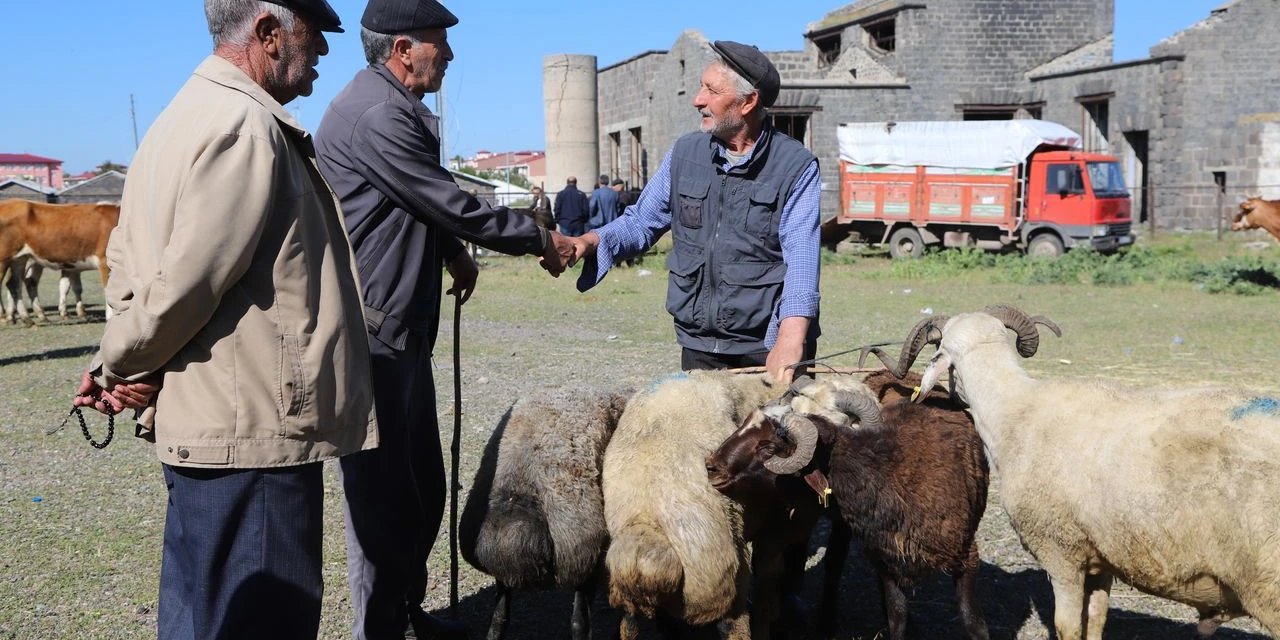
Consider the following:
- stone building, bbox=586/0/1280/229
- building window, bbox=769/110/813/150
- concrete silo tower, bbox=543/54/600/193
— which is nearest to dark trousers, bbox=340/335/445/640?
stone building, bbox=586/0/1280/229

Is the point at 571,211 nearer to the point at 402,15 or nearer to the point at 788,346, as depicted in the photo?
the point at 788,346

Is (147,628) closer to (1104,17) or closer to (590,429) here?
(590,429)

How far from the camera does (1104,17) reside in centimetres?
3198

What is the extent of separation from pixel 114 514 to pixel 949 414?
5.00m

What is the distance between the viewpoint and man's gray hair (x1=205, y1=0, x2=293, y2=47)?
289cm

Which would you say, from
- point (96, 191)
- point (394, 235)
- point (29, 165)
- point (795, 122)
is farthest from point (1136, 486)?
point (29, 165)

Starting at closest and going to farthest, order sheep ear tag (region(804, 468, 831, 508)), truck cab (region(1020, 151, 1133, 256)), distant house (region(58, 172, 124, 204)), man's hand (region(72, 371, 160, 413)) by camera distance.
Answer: man's hand (region(72, 371, 160, 413)) < sheep ear tag (region(804, 468, 831, 508)) < truck cab (region(1020, 151, 1133, 256)) < distant house (region(58, 172, 124, 204))

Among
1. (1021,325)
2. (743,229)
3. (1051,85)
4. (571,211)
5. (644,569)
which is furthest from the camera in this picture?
(1051,85)

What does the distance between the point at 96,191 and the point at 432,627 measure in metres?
39.9

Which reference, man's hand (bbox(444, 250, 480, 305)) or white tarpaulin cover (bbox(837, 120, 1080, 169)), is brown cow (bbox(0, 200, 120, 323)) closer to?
man's hand (bbox(444, 250, 480, 305))

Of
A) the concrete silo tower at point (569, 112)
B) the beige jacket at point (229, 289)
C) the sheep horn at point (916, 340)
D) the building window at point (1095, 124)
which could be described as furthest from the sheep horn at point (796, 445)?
the concrete silo tower at point (569, 112)

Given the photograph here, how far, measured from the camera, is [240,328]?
282 cm

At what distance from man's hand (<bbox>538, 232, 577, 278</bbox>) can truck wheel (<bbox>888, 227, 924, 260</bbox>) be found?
21345 mm

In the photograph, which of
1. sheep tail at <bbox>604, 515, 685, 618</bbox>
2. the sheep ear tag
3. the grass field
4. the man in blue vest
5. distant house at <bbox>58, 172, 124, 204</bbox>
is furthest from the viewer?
distant house at <bbox>58, 172, 124, 204</bbox>
